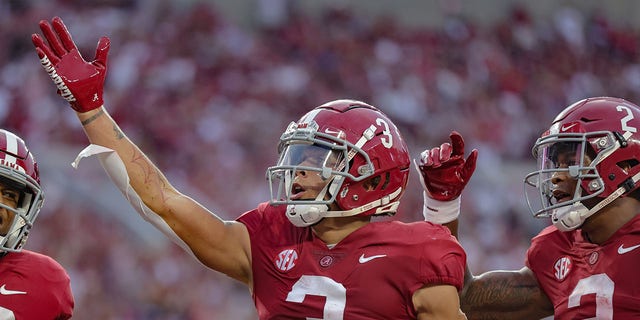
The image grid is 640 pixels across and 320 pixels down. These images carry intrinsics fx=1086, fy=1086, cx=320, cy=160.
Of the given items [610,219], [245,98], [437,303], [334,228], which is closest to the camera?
[437,303]

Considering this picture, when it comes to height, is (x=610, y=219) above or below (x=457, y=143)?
below

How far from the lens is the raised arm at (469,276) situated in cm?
336

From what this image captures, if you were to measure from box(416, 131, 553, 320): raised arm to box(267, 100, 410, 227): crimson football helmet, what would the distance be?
0.24m

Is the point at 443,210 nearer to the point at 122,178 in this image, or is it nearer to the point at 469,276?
the point at 469,276

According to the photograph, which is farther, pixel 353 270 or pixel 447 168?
pixel 447 168

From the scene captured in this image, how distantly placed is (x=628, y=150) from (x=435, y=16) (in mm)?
8080

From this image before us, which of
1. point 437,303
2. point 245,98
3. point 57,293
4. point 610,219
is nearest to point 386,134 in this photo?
point 437,303

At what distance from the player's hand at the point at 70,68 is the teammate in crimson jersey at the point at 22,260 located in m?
0.24

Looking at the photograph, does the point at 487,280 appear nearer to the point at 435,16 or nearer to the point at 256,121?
the point at 256,121

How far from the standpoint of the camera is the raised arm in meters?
3.36

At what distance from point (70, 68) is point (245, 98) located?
220 inches

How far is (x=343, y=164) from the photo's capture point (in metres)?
3.04

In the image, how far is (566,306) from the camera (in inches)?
127

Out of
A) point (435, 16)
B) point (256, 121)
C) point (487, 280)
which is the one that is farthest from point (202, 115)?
point (487, 280)
